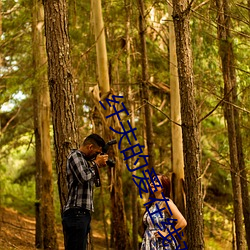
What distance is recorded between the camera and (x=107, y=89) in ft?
37.9

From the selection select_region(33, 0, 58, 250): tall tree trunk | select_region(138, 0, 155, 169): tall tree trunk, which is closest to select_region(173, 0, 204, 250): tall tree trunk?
select_region(138, 0, 155, 169): tall tree trunk

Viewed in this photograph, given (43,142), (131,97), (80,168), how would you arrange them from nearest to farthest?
(80,168), (43,142), (131,97)

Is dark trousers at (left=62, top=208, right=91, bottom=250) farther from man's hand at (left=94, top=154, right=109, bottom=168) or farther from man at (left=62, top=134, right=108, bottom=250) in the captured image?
man's hand at (left=94, top=154, right=109, bottom=168)

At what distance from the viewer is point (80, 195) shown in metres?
5.43

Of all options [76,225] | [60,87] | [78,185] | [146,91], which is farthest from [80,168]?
[146,91]

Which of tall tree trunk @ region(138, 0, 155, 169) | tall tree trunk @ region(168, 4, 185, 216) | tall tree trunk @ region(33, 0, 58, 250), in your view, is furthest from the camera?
tall tree trunk @ region(33, 0, 58, 250)

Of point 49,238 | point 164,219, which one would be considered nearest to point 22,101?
point 49,238

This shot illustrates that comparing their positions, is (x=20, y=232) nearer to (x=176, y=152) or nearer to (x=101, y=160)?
(x=176, y=152)

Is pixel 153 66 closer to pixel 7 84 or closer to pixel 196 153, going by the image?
pixel 7 84

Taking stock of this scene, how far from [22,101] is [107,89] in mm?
6670

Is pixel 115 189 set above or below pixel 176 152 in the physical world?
below

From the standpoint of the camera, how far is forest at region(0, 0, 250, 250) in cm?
648

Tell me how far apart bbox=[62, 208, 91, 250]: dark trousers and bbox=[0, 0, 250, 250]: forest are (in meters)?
0.70

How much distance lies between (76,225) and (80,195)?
1.09ft
